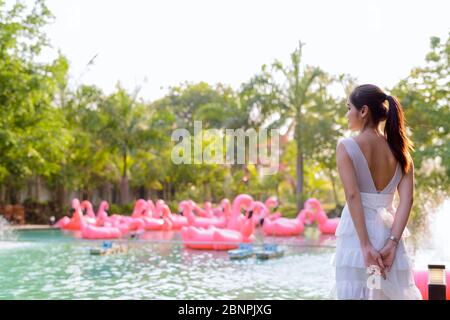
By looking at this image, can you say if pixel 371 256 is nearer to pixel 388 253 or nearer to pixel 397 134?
pixel 388 253

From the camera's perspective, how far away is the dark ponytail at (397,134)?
106 inches

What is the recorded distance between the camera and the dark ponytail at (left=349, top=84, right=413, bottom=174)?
270 cm

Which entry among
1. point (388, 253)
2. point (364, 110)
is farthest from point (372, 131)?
point (388, 253)

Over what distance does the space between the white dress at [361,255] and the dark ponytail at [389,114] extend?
188 mm

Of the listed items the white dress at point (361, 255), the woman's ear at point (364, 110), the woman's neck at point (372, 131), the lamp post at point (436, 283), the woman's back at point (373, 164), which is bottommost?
the lamp post at point (436, 283)

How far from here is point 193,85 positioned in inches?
1527

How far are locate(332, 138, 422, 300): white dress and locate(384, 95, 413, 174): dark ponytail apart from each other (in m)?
0.18

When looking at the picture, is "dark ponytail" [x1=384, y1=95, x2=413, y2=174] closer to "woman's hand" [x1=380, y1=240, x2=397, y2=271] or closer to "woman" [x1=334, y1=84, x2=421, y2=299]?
"woman" [x1=334, y1=84, x2=421, y2=299]

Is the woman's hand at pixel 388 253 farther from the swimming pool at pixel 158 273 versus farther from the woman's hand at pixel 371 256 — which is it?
the swimming pool at pixel 158 273

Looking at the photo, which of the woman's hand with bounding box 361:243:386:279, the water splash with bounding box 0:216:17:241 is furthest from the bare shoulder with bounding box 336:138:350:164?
the water splash with bounding box 0:216:17:241

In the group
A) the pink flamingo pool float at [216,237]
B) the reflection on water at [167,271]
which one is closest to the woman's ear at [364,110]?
the reflection on water at [167,271]

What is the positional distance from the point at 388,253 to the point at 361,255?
0.12 metres

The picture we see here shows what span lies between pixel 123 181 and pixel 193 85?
44.3ft
